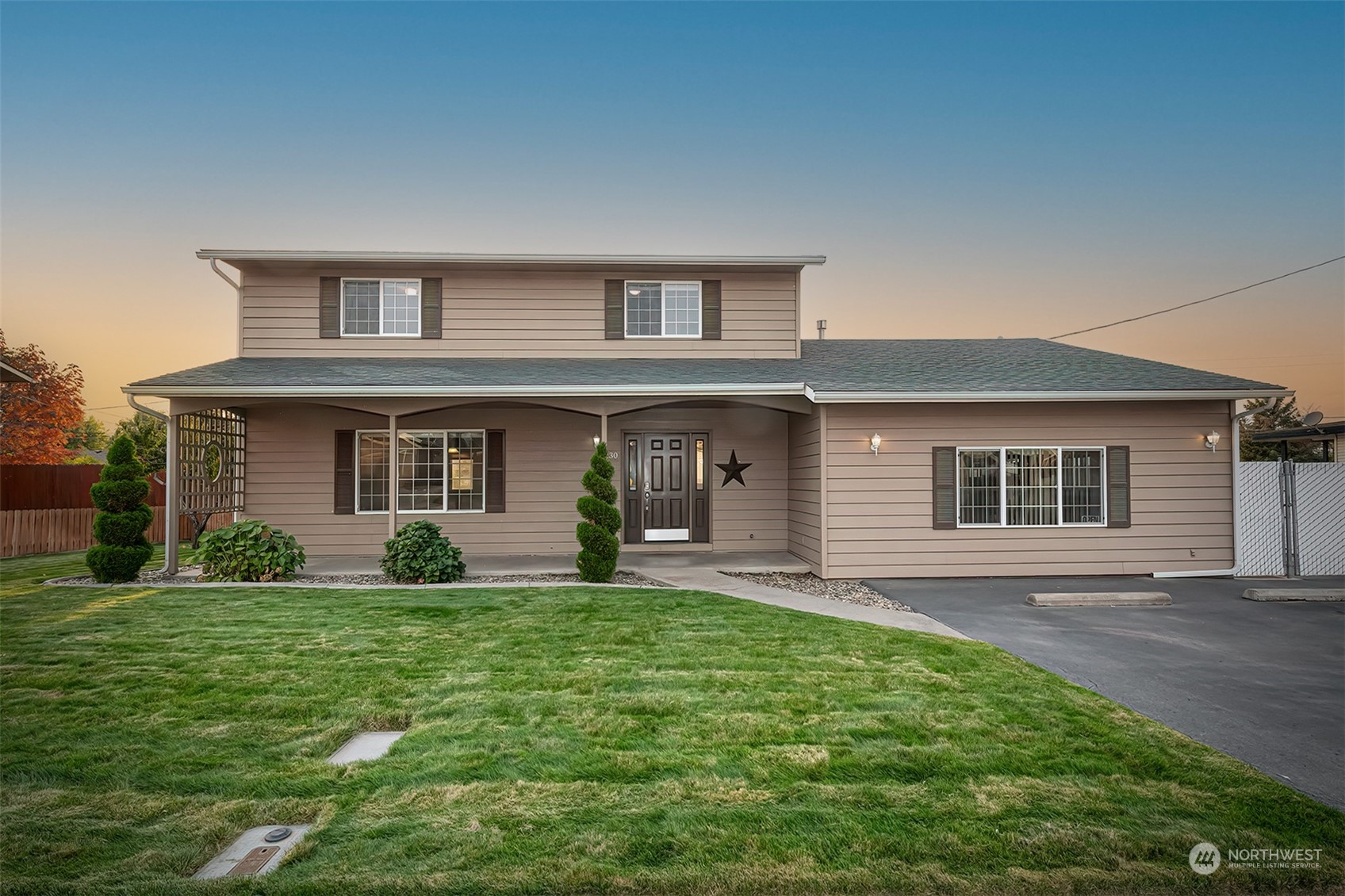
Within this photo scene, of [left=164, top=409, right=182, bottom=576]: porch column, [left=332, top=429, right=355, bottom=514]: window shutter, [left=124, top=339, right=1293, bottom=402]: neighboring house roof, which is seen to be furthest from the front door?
[left=164, top=409, right=182, bottom=576]: porch column

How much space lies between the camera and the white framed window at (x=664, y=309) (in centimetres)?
1149

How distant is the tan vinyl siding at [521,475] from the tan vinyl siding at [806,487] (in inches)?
18.7

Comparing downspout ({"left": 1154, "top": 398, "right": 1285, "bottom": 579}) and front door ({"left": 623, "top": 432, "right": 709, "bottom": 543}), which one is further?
front door ({"left": 623, "top": 432, "right": 709, "bottom": 543})

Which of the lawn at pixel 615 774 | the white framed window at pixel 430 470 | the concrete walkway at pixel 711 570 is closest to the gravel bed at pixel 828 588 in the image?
the concrete walkway at pixel 711 570

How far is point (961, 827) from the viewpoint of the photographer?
265cm

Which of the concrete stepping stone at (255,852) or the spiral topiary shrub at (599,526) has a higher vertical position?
the spiral topiary shrub at (599,526)

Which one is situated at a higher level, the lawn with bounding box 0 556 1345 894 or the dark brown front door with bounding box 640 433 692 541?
the dark brown front door with bounding box 640 433 692 541

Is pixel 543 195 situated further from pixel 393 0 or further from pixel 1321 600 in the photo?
pixel 1321 600

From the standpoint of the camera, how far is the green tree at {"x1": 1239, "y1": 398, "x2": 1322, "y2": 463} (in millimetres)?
20609

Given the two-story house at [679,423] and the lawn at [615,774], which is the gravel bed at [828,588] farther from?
the lawn at [615,774]

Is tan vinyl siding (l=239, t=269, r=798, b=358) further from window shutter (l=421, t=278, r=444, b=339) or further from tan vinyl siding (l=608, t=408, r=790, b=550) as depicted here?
tan vinyl siding (l=608, t=408, r=790, b=550)

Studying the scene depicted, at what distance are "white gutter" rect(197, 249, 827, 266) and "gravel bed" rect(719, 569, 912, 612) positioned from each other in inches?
204

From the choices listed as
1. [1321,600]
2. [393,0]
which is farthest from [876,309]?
[393,0]

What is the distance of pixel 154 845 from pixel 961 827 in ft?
10.3
